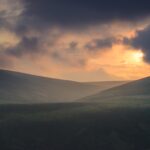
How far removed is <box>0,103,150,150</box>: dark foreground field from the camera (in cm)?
10700

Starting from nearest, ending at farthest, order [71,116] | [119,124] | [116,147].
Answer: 1. [116,147]
2. [119,124]
3. [71,116]

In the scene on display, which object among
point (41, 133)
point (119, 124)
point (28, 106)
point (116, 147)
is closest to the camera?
point (116, 147)

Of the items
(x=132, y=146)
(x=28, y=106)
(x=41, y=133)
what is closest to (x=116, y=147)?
(x=132, y=146)

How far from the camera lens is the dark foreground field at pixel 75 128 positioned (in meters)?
107

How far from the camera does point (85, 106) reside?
15388 cm

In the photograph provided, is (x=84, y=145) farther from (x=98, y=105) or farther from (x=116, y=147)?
(x=98, y=105)

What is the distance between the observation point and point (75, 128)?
118 meters

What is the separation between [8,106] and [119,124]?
57.3 m

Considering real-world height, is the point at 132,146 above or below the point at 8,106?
below

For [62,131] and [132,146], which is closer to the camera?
[132,146]

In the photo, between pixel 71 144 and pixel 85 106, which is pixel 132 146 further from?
pixel 85 106

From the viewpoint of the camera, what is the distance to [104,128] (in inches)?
4683

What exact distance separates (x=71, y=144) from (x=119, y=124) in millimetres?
24494

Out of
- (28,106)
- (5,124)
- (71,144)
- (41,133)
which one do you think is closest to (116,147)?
(71,144)
